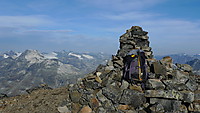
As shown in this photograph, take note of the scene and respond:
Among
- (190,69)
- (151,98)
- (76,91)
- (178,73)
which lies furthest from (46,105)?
(190,69)

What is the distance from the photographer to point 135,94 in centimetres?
1912

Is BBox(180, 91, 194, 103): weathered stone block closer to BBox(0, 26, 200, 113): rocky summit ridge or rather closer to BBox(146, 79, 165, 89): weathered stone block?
BBox(0, 26, 200, 113): rocky summit ridge

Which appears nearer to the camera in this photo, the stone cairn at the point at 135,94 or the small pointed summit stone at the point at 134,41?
the stone cairn at the point at 135,94

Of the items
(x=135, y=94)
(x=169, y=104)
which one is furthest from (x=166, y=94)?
(x=135, y=94)

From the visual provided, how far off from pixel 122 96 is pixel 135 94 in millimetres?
1514

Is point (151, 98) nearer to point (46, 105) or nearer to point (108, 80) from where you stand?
point (108, 80)

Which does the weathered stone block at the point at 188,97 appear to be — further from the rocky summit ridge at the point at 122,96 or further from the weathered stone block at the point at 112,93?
the weathered stone block at the point at 112,93

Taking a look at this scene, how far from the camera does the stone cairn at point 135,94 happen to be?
58.3 feet

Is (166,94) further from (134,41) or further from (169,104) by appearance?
(134,41)

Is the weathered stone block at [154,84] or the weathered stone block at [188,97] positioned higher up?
the weathered stone block at [154,84]

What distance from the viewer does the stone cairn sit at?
17.8 metres

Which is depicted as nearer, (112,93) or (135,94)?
(135,94)

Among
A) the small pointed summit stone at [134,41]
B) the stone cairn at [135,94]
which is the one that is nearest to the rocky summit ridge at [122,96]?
the stone cairn at [135,94]

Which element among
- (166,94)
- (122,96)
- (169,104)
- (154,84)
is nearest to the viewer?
(169,104)
